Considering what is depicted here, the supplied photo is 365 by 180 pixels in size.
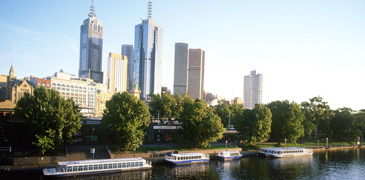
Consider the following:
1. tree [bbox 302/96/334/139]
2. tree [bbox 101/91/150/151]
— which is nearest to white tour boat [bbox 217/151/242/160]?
tree [bbox 101/91/150/151]

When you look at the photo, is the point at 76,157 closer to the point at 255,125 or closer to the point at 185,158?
the point at 185,158

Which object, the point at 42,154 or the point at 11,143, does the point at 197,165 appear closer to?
the point at 42,154

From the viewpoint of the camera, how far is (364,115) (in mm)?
135625

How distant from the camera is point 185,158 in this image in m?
69.1

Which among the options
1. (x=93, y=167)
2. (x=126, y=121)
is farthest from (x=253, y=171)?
(x=93, y=167)

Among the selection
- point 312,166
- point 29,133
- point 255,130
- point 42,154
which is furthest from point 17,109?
point 312,166

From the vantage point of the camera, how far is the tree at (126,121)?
2638 inches

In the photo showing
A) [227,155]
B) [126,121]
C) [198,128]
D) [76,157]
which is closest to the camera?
[76,157]

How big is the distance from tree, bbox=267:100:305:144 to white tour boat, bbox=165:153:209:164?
43108mm

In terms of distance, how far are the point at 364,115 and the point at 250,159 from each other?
93.8 m

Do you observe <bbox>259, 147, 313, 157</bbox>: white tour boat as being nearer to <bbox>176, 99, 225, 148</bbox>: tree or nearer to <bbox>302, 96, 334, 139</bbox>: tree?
<bbox>176, 99, 225, 148</bbox>: tree

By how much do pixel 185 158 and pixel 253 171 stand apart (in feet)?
58.4

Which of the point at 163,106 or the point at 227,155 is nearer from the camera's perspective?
the point at 227,155

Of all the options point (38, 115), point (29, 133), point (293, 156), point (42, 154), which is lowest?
point (293, 156)
